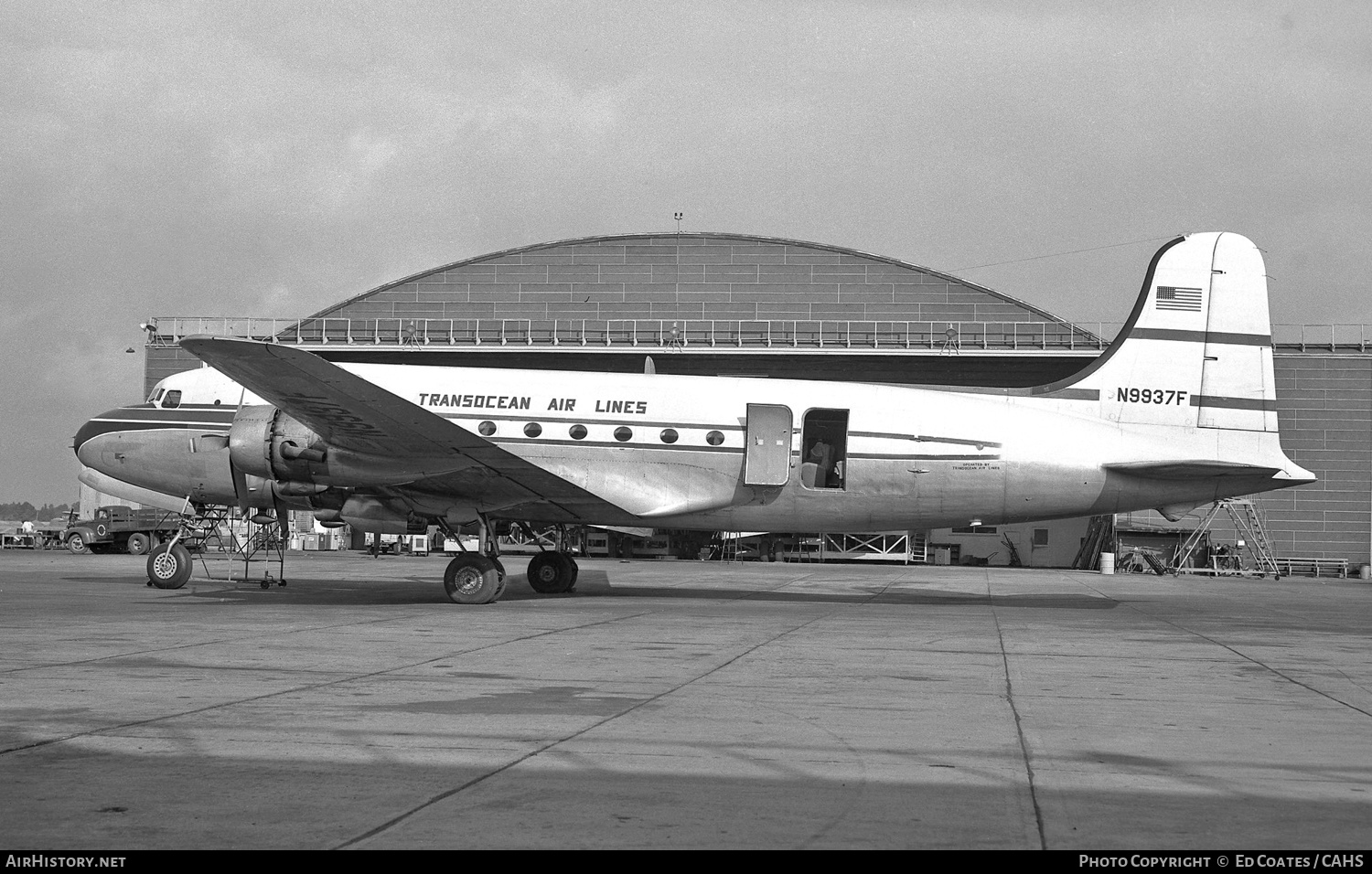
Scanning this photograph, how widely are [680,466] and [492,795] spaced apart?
15.7 metres

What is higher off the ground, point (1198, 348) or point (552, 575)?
point (1198, 348)

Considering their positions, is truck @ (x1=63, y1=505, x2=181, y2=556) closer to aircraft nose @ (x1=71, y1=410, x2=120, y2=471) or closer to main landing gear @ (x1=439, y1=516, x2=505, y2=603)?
aircraft nose @ (x1=71, y1=410, x2=120, y2=471)

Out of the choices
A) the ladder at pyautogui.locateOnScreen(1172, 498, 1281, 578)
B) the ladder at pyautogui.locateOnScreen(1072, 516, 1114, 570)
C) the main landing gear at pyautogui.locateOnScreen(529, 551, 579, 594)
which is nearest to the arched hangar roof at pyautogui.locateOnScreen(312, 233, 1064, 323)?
the ladder at pyautogui.locateOnScreen(1072, 516, 1114, 570)

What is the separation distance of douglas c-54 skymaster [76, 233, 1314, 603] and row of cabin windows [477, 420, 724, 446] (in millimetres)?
35

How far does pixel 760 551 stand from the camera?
60469 millimetres

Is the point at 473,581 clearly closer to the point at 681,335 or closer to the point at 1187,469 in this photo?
the point at 1187,469

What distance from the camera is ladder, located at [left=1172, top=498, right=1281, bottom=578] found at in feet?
178

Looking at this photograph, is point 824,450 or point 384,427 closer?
point 384,427

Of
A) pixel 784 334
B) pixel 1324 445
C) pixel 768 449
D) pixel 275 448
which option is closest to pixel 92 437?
pixel 275 448

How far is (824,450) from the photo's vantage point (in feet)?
71.6

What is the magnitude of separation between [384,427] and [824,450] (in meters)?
8.03
